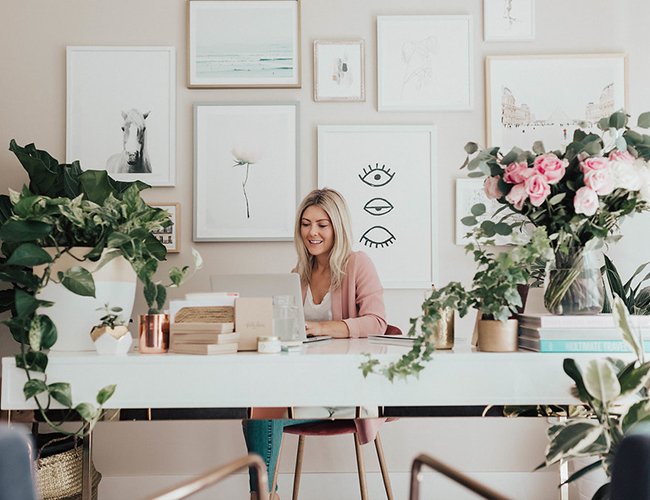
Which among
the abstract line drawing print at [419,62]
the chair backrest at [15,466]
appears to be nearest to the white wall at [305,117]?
the abstract line drawing print at [419,62]

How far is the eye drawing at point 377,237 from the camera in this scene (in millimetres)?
2830

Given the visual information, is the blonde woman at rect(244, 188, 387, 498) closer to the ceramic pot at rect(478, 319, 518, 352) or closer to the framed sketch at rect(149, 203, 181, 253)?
the framed sketch at rect(149, 203, 181, 253)

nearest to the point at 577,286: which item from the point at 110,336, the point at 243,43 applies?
the point at 110,336

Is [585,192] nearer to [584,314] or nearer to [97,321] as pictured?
[584,314]

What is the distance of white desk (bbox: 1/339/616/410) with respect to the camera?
1244 mm

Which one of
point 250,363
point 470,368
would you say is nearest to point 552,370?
point 470,368

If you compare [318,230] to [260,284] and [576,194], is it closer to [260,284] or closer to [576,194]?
[260,284]

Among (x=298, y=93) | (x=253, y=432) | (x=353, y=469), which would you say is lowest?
(x=353, y=469)

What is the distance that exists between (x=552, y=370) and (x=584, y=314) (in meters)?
0.19

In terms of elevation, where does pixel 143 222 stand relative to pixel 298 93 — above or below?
below

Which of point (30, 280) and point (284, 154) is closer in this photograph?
point (30, 280)

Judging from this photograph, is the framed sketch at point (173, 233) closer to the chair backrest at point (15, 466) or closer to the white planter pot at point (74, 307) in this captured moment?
the white planter pot at point (74, 307)

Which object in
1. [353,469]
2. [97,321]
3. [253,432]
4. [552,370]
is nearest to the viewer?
[552,370]

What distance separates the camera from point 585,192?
49.8 inches
